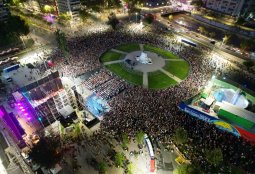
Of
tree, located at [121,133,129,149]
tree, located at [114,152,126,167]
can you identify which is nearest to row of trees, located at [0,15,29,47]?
tree, located at [121,133,129,149]

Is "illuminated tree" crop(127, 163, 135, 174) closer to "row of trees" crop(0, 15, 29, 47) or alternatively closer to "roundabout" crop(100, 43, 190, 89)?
"roundabout" crop(100, 43, 190, 89)

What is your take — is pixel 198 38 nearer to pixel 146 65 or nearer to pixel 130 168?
pixel 146 65

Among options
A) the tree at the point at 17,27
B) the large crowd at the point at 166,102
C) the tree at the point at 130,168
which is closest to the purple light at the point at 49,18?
the tree at the point at 17,27

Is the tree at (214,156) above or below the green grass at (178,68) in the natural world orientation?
above

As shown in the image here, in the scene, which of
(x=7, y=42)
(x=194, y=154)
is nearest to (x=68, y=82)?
(x=194, y=154)

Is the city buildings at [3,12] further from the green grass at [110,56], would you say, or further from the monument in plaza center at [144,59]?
the monument in plaza center at [144,59]

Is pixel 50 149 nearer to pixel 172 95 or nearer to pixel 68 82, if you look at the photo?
pixel 68 82

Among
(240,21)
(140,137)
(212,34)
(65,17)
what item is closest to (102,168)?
(140,137)
